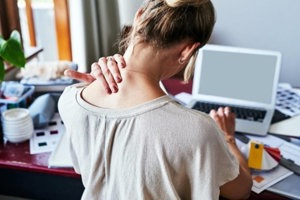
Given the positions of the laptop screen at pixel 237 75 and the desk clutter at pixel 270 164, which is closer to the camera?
the desk clutter at pixel 270 164

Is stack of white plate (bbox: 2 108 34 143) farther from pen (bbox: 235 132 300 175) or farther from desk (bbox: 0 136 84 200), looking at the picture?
pen (bbox: 235 132 300 175)

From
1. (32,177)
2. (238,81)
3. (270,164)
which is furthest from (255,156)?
(32,177)

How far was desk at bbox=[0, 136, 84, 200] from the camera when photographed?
1.14 meters

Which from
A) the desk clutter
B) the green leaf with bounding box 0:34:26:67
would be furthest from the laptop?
the green leaf with bounding box 0:34:26:67

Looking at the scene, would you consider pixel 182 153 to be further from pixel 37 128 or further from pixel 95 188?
pixel 37 128

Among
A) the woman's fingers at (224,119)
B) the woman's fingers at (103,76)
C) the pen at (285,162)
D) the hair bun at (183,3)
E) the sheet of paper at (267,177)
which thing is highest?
the hair bun at (183,3)

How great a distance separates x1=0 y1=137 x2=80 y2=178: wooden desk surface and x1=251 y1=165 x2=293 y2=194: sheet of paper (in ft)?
1.81

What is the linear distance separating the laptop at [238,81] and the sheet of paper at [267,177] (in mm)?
302

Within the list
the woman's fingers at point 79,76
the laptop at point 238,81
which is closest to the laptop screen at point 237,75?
the laptop at point 238,81

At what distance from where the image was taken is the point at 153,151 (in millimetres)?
711

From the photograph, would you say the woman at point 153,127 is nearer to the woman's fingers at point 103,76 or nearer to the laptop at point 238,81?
the woman's fingers at point 103,76

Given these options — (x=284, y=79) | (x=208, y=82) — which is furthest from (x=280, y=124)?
(x=284, y=79)

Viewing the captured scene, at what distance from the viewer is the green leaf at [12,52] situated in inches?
44.6

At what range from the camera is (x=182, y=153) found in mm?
706
